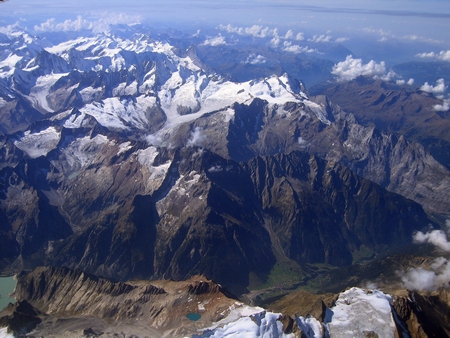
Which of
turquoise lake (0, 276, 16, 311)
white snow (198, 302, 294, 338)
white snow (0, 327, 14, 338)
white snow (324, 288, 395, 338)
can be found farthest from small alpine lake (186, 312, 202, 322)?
turquoise lake (0, 276, 16, 311)

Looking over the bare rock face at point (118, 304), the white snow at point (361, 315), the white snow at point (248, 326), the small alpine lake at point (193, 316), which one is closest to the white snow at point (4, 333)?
the bare rock face at point (118, 304)

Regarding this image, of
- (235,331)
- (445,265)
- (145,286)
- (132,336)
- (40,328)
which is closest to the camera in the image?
(235,331)

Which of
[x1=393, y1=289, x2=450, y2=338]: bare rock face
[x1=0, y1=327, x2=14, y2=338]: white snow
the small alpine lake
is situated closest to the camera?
[x1=0, y1=327, x2=14, y2=338]: white snow

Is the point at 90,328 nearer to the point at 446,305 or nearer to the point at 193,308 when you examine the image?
the point at 193,308

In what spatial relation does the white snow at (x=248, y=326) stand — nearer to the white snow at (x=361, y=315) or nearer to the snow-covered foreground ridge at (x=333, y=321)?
the snow-covered foreground ridge at (x=333, y=321)

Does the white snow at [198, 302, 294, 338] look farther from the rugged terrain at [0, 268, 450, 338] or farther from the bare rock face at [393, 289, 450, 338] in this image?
the bare rock face at [393, 289, 450, 338]

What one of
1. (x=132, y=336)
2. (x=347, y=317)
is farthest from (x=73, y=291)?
(x=347, y=317)

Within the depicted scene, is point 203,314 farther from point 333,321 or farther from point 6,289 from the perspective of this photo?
point 6,289

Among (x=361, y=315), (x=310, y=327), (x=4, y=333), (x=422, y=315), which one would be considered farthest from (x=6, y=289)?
(x=422, y=315)
